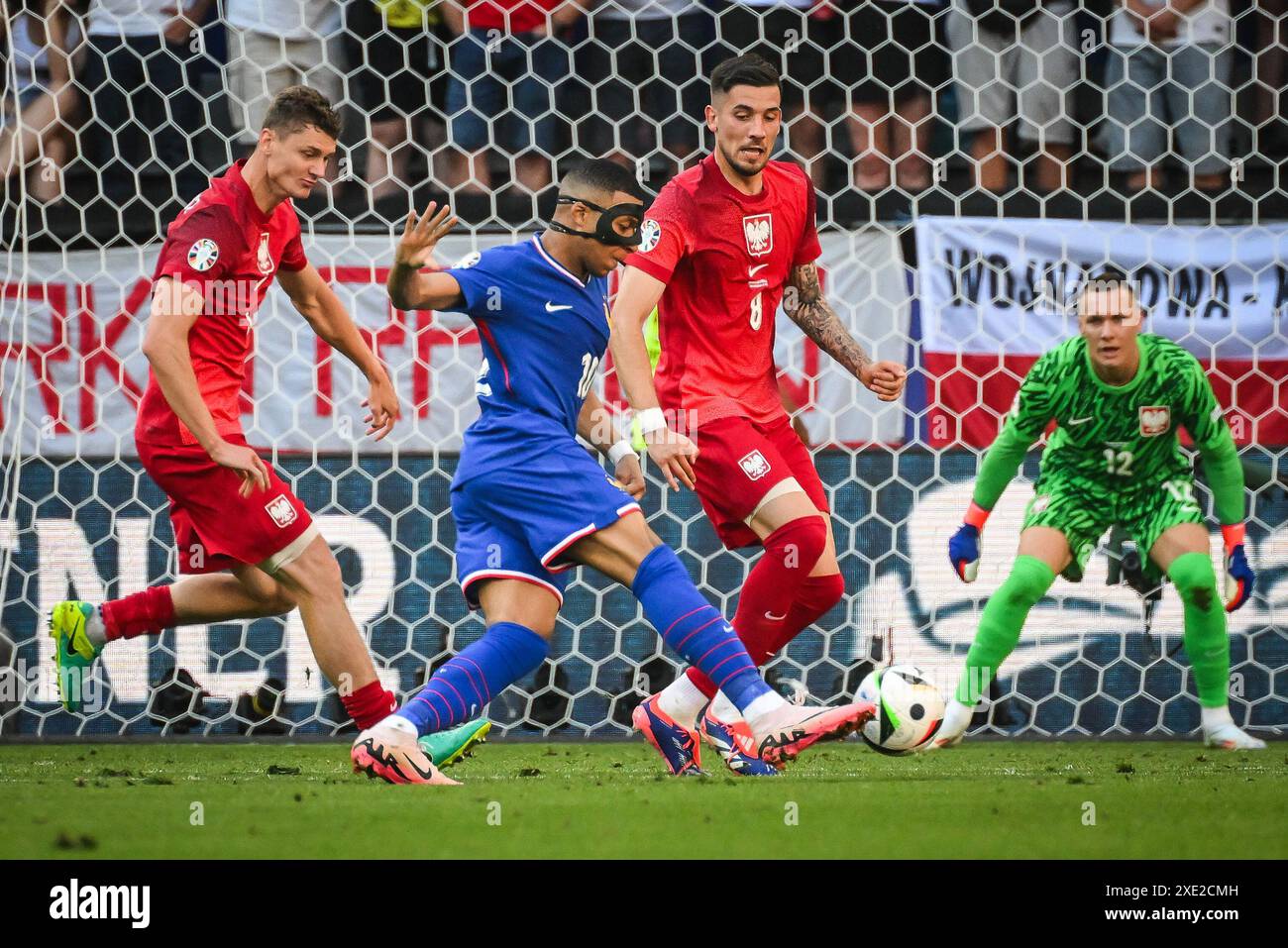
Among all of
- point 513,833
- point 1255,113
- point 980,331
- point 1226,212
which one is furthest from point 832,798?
point 1255,113

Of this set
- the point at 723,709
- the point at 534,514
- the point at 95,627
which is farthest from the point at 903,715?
the point at 95,627

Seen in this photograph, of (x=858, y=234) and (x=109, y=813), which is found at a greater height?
(x=858, y=234)

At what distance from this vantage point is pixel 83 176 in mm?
6059

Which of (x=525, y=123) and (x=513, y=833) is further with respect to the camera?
(x=525, y=123)

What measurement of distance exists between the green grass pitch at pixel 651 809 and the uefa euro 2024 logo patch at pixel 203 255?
1290 mm

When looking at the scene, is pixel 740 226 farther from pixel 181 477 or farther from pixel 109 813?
pixel 109 813

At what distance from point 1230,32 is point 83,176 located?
167 inches

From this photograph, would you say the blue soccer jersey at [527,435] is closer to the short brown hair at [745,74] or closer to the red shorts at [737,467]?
the red shorts at [737,467]

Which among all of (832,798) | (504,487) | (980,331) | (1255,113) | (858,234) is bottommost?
(832,798)

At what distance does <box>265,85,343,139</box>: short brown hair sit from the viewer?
170 inches

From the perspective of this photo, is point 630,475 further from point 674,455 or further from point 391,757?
point 391,757

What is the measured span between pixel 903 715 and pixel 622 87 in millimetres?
3162

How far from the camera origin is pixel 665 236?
4.36m

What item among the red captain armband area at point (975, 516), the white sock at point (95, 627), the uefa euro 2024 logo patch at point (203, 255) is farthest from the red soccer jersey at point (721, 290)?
the white sock at point (95, 627)
